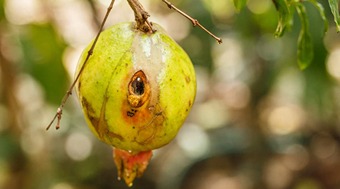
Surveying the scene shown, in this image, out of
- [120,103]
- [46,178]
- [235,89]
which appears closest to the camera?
[120,103]

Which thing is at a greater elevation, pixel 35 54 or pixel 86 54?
pixel 86 54

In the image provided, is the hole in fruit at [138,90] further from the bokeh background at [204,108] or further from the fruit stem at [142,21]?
the bokeh background at [204,108]

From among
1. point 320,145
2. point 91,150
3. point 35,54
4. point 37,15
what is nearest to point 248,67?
point 320,145

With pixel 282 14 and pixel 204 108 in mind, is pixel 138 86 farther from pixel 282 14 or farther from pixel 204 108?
pixel 204 108

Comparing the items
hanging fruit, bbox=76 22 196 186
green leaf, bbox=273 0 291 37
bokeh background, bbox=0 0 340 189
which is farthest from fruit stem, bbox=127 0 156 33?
bokeh background, bbox=0 0 340 189

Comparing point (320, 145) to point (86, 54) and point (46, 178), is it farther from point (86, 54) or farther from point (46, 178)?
point (86, 54)

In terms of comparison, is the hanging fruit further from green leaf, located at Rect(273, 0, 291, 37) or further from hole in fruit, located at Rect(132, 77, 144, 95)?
green leaf, located at Rect(273, 0, 291, 37)
